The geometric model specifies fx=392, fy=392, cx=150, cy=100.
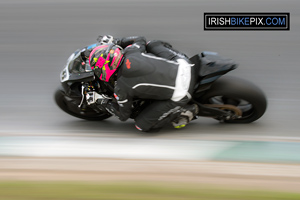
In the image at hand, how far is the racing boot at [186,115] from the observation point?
4016mm

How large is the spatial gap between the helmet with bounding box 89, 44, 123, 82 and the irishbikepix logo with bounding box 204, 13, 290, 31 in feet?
8.27

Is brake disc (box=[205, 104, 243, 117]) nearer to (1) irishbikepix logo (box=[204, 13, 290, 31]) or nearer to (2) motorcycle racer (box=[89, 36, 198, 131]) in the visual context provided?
(2) motorcycle racer (box=[89, 36, 198, 131])

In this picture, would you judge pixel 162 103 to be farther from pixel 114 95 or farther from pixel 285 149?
pixel 285 149

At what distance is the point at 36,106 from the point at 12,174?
5.78ft

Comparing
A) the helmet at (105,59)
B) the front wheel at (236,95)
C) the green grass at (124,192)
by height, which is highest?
the helmet at (105,59)

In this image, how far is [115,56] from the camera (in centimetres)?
371

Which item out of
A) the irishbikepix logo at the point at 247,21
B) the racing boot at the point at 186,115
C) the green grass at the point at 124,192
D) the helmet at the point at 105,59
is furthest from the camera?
the irishbikepix logo at the point at 247,21

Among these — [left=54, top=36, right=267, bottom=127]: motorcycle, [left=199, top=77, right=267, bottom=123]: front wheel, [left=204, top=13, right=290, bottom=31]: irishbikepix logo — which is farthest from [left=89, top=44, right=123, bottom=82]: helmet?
[left=204, top=13, right=290, bottom=31]: irishbikepix logo

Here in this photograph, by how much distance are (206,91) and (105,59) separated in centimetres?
107

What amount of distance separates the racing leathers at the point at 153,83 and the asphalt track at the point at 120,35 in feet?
1.00

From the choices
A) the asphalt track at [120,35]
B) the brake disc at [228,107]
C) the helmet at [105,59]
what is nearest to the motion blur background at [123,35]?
the asphalt track at [120,35]

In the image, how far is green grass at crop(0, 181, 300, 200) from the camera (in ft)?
9.43

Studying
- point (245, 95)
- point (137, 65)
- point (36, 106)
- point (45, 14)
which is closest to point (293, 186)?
point (245, 95)

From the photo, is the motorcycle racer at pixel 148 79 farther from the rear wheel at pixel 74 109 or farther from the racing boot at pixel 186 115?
the rear wheel at pixel 74 109
